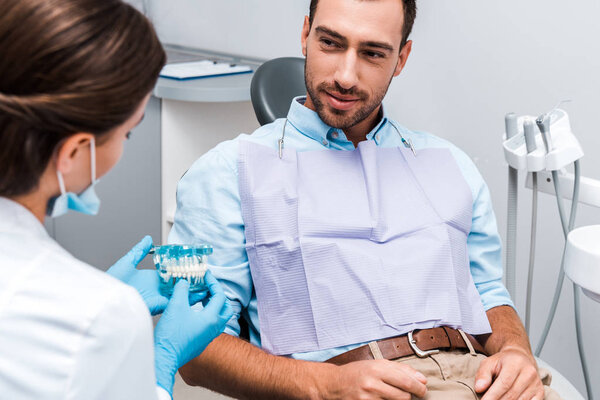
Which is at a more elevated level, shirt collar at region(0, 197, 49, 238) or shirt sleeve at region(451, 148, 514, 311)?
shirt collar at region(0, 197, 49, 238)

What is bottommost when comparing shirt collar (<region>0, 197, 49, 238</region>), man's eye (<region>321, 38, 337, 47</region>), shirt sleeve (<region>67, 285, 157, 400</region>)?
shirt sleeve (<region>67, 285, 157, 400</region>)

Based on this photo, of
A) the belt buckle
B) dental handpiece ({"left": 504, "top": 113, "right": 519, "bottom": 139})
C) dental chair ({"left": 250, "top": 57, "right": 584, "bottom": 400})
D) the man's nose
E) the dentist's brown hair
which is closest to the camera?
the dentist's brown hair

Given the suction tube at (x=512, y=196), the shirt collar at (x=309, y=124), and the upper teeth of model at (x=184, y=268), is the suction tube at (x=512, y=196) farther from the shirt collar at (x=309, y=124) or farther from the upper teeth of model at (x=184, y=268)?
the upper teeth of model at (x=184, y=268)

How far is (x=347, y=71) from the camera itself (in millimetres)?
1418

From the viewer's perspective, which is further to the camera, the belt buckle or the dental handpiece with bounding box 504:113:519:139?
the dental handpiece with bounding box 504:113:519:139

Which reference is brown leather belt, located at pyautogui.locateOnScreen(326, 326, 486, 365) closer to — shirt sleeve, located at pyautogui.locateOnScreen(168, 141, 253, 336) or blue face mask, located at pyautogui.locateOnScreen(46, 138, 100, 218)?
shirt sleeve, located at pyautogui.locateOnScreen(168, 141, 253, 336)

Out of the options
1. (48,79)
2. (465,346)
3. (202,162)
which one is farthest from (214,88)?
(48,79)

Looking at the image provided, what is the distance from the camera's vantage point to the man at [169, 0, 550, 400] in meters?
1.27

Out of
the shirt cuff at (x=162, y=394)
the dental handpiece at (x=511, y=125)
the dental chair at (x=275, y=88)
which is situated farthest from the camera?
the dental chair at (x=275, y=88)

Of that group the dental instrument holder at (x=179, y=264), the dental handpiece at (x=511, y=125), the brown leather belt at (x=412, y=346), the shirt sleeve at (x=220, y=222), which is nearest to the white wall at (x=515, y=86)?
the dental handpiece at (x=511, y=125)

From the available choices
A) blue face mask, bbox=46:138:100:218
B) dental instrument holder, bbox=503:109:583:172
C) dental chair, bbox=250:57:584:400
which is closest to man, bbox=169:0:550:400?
dental instrument holder, bbox=503:109:583:172

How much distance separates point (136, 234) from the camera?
101 inches

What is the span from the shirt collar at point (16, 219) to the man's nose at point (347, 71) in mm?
763

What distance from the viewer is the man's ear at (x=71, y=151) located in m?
0.78
